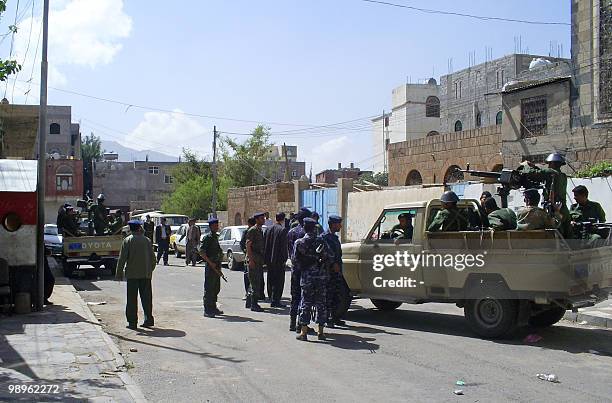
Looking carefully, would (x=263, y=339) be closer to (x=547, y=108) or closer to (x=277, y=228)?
(x=277, y=228)

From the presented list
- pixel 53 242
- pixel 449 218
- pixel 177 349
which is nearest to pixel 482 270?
pixel 449 218

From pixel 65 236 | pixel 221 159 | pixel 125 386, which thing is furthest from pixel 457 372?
pixel 221 159

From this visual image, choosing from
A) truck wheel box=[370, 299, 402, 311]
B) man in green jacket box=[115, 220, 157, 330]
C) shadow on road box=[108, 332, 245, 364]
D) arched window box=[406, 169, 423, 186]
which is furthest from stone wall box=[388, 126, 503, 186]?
shadow on road box=[108, 332, 245, 364]

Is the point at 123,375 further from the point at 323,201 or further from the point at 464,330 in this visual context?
the point at 323,201

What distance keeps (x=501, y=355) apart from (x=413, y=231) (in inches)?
100

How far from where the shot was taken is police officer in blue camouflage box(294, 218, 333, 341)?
9.30 m

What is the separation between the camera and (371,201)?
25297 mm

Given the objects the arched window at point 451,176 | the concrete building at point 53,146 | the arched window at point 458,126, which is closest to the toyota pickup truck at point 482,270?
the concrete building at point 53,146

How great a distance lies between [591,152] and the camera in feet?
69.8

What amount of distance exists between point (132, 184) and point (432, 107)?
129 feet

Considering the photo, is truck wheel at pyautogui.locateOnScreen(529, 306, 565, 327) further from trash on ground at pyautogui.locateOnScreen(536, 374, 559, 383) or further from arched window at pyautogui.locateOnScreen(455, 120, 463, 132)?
arched window at pyautogui.locateOnScreen(455, 120, 463, 132)

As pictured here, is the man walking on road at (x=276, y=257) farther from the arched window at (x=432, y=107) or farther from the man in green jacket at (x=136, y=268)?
the arched window at (x=432, y=107)

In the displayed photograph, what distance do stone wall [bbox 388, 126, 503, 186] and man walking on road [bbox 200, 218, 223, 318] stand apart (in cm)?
1878

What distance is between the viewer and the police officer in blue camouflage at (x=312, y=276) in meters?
9.30
